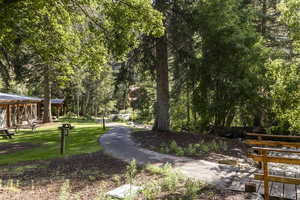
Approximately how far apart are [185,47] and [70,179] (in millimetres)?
8771

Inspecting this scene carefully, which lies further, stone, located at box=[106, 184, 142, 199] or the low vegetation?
the low vegetation

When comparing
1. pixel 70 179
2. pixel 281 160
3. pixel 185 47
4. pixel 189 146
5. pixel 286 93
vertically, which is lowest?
pixel 70 179

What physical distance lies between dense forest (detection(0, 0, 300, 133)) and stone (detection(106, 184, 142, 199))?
4.33 meters

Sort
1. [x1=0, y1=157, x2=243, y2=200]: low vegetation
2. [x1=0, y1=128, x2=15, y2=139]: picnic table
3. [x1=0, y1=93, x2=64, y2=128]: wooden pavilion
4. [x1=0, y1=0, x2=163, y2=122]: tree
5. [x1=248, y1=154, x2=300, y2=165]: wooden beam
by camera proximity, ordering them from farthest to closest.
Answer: [x1=0, y1=93, x2=64, y2=128]: wooden pavilion
[x1=0, y1=128, x2=15, y2=139]: picnic table
[x1=0, y1=0, x2=163, y2=122]: tree
[x1=0, y1=157, x2=243, y2=200]: low vegetation
[x1=248, y1=154, x2=300, y2=165]: wooden beam

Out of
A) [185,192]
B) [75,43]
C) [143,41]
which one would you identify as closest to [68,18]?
[75,43]

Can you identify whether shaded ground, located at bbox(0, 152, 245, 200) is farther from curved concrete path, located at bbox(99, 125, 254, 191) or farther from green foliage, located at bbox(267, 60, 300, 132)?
green foliage, located at bbox(267, 60, 300, 132)

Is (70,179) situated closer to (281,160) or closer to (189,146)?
(281,160)

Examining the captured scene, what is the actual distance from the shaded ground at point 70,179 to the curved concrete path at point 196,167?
552mm

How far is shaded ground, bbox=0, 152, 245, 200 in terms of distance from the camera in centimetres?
477

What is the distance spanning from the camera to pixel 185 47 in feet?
40.2

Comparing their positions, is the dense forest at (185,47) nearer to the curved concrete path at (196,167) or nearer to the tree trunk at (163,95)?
the tree trunk at (163,95)

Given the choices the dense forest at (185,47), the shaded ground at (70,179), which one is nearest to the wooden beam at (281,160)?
the shaded ground at (70,179)

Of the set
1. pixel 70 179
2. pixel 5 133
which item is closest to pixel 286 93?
pixel 70 179

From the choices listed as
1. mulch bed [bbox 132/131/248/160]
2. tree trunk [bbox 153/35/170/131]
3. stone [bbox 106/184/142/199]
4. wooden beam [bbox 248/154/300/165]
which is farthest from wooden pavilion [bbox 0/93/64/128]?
wooden beam [bbox 248/154/300/165]
